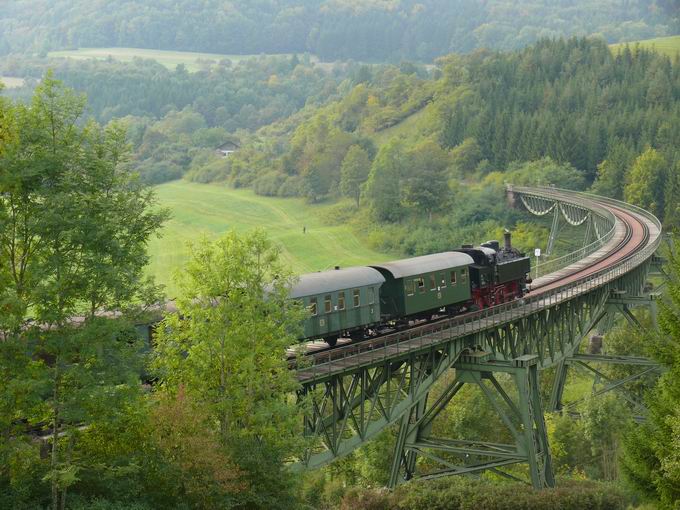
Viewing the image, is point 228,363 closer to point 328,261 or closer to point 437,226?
point 328,261

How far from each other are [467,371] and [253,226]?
6741cm

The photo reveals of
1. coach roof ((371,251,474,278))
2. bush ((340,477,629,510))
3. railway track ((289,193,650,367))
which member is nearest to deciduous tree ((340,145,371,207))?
railway track ((289,193,650,367))

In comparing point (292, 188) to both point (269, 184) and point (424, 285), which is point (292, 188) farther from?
point (424, 285)

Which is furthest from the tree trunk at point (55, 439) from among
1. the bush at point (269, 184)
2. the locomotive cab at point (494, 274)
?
the bush at point (269, 184)

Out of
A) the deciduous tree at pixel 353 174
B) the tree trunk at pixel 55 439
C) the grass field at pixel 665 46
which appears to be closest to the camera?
the tree trunk at pixel 55 439

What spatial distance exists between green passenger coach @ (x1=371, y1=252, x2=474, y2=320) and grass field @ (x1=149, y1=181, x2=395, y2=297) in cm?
4884

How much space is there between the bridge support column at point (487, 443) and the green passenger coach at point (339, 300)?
18.5ft

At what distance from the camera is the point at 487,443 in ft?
133

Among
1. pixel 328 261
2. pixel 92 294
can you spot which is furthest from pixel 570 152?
pixel 92 294

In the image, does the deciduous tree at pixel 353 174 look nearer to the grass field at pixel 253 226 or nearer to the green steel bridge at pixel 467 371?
the grass field at pixel 253 226

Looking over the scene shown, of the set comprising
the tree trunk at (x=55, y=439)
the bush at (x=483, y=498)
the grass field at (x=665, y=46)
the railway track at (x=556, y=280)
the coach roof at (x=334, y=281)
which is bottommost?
the bush at (x=483, y=498)

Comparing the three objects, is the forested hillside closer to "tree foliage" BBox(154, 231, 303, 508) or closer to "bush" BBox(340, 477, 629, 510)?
"bush" BBox(340, 477, 629, 510)

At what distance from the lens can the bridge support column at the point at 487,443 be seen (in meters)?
39.2

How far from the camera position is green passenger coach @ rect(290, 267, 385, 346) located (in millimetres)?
32688
